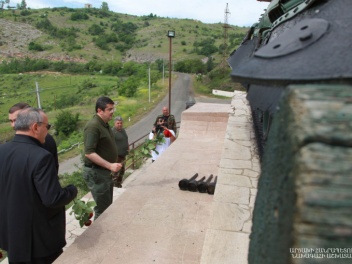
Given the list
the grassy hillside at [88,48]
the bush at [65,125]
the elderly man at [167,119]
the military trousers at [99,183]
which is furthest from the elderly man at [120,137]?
the grassy hillside at [88,48]

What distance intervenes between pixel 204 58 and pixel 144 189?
7281 centimetres

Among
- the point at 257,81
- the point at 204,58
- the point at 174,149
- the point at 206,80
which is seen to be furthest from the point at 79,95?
the point at 257,81

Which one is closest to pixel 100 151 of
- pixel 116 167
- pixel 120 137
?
pixel 116 167

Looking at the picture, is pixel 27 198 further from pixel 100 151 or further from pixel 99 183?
pixel 99 183

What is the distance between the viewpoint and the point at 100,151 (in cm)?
408

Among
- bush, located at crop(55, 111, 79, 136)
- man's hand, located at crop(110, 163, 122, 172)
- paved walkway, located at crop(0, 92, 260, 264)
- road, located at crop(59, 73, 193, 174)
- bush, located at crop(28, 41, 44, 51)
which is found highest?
bush, located at crop(28, 41, 44, 51)

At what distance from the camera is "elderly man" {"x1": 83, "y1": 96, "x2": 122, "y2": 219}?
153 inches

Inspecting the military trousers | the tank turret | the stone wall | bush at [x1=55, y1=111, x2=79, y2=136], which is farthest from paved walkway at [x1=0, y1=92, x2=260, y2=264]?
bush at [x1=55, y1=111, x2=79, y2=136]

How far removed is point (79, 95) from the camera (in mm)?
52906

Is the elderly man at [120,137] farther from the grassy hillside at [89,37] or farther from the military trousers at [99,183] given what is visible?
the grassy hillside at [89,37]

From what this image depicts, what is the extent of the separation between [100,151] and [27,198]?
156 centimetres

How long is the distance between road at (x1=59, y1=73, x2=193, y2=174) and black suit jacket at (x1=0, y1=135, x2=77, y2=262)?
11.3 m

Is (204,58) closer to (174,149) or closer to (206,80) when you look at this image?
(206,80)

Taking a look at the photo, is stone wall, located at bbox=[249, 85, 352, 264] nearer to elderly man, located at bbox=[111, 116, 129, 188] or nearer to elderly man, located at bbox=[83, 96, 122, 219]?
elderly man, located at bbox=[83, 96, 122, 219]
